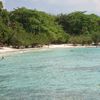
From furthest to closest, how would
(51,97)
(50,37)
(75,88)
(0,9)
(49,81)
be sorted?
(50,37) → (0,9) → (49,81) → (75,88) → (51,97)

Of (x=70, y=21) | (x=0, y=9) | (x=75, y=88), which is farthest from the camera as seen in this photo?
(x=70, y=21)

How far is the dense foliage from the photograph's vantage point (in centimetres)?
6631

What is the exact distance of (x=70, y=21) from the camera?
99.6 m

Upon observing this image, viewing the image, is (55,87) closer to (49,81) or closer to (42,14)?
(49,81)

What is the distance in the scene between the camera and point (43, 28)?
84.0m

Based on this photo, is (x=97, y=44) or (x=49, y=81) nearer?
(x=49, y=81)

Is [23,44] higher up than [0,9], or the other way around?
[0,9]

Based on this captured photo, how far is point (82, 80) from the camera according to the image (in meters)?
23.4

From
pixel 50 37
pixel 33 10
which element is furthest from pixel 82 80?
pixel 33 10

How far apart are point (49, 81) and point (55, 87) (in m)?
2.76

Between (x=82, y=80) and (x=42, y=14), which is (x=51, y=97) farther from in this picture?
(x=42, y=14)

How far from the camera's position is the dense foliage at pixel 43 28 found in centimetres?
6631

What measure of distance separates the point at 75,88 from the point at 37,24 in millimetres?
64249

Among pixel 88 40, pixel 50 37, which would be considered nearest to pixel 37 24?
pixel 50 37
